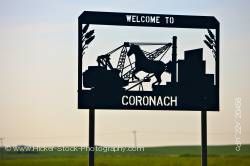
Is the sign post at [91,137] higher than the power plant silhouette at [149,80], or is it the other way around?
the power plant silhouette at [149,80]

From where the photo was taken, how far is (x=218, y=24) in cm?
1780

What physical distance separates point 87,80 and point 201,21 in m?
3.06

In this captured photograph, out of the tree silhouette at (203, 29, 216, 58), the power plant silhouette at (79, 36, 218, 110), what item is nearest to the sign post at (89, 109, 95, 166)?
the power plant silhouette at (79, 36, 218, 110)

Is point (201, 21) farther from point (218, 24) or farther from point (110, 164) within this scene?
point (110, 164)

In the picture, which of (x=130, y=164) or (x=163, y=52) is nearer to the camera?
(x=163, y=52)

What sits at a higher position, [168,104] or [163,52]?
[163,52]

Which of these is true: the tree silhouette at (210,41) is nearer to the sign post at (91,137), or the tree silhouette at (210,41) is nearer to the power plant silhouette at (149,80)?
the power plant silhouette at (149,80)

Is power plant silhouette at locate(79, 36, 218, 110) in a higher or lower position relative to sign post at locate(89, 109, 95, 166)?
higher

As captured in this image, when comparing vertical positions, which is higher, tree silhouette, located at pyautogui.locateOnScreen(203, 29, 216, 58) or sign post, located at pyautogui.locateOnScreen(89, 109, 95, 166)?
tree silhouette, located at pyautogui.locateOnScreen(203, 29, 216, 58)

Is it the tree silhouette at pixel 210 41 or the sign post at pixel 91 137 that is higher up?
the tree silhouette at pixel 210 41

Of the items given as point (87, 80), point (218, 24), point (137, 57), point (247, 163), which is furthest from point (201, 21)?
point (247, 163)

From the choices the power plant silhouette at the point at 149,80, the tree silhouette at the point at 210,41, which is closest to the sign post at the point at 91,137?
the power plant silhouette at the point at 149,80

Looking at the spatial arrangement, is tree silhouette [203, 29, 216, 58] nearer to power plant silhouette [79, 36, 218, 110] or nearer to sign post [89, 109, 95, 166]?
power plant silhouette [79, 36, 218, 110]

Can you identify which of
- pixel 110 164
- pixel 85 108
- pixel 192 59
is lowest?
pixel 110 164
